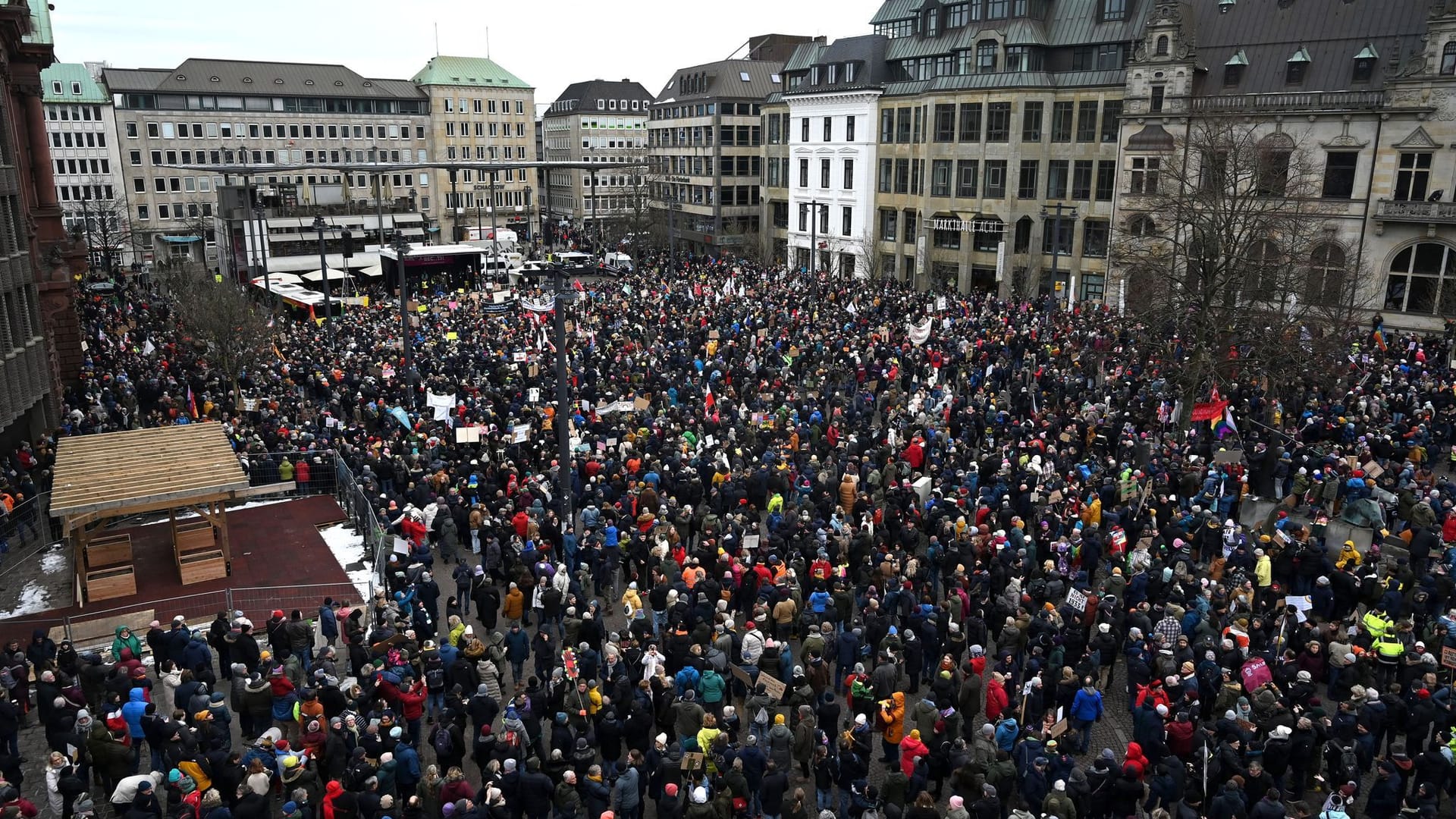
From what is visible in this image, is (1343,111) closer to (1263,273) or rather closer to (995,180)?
(995,180)

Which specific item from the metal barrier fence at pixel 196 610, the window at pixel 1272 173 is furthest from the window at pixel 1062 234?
the metal barrier fence at pixel 196 610

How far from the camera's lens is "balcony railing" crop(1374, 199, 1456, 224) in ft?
124

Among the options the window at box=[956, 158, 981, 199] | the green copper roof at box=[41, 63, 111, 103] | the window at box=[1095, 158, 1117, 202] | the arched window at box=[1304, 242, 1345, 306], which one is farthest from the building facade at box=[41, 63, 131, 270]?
the arched window at box=[1304, 242, 1345, 306]

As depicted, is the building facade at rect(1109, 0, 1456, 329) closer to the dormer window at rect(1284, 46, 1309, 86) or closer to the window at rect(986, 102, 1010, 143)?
the dormer window at rect(1284, 46, 1309, 86)

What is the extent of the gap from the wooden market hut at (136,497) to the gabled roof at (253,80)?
259 feet

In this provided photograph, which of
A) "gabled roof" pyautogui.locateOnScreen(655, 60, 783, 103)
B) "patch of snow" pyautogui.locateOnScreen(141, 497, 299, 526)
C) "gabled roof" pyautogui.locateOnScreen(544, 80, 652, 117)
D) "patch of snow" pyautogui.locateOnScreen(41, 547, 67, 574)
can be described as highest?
"gabled roof" pyautogui.locateOnScreen(544, 80, 652, 117)

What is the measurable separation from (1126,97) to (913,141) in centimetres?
1449

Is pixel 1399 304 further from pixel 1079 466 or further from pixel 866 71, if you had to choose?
pixel 866 71

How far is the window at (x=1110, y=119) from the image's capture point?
49812mm

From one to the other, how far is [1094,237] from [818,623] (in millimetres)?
43159

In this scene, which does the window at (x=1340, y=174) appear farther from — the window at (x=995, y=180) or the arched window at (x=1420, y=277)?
the window at (x=995, y=180)

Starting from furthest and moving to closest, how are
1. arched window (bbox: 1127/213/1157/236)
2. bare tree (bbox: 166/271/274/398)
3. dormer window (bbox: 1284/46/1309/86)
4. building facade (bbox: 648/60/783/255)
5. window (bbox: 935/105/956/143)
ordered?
building facade (bbox: 648/60/783/255) → window (bbox: 935/105/956/143) → dormer window (bbox: 1284/46/1309/86) → arched window (bbox: 1127/213/1157/236) → bare tree (bbox: 166/271/274/398)

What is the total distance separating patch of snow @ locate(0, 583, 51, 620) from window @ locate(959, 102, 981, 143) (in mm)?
49071

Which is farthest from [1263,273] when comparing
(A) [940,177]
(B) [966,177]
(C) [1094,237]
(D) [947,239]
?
(A) [940,177]
